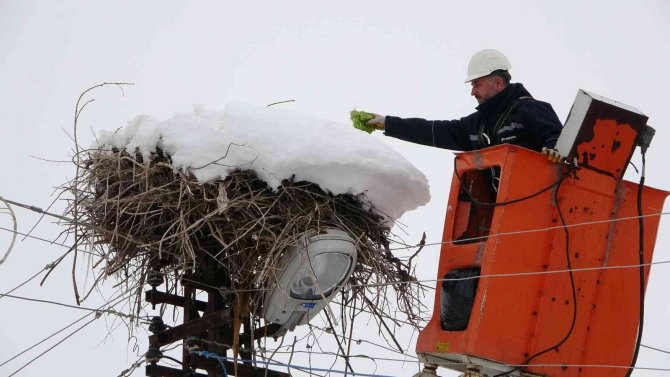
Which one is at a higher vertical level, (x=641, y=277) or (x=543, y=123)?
(x=543, y=123)

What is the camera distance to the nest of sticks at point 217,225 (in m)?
6.00

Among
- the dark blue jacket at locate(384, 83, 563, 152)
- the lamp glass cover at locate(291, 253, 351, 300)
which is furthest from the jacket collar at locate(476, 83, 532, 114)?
the lamp glass cover at locate(291, 253, 351, 300)

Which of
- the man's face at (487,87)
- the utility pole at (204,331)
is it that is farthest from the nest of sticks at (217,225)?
the man's face at (487,87)

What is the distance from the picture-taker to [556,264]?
5605mm

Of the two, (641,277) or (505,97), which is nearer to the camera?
(641,277)

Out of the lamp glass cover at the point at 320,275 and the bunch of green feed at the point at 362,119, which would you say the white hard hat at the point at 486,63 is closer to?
the bunch of green feed at the point at 362,119

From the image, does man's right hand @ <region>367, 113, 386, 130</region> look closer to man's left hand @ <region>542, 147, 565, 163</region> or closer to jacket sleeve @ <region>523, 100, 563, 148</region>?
jacket sleeve @ <region>523, 100, 563, 148</region>

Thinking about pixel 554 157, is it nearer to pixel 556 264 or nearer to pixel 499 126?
pixel 556 264

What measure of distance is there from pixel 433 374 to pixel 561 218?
3.95 feet

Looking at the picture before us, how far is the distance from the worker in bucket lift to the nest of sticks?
3.01 feet

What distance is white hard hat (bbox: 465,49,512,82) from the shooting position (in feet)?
22.3

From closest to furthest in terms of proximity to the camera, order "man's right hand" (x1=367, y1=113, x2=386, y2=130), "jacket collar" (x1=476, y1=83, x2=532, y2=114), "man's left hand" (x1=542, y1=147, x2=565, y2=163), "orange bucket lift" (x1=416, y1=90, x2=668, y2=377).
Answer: "orange bucket lift" (x1=416, y1=90, x2=668, y2=377) → "man's left hand" (x1=542, y1=147, x2=565, y2=163) → "jacket collar" (x1=476, y1=83, x2=532, y2=114) → "man's right hand" (x1=367, y1=113, x2=386, y2=130)

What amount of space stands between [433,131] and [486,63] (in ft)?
2.16

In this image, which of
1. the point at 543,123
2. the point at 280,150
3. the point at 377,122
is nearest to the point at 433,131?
the point at 377,122
